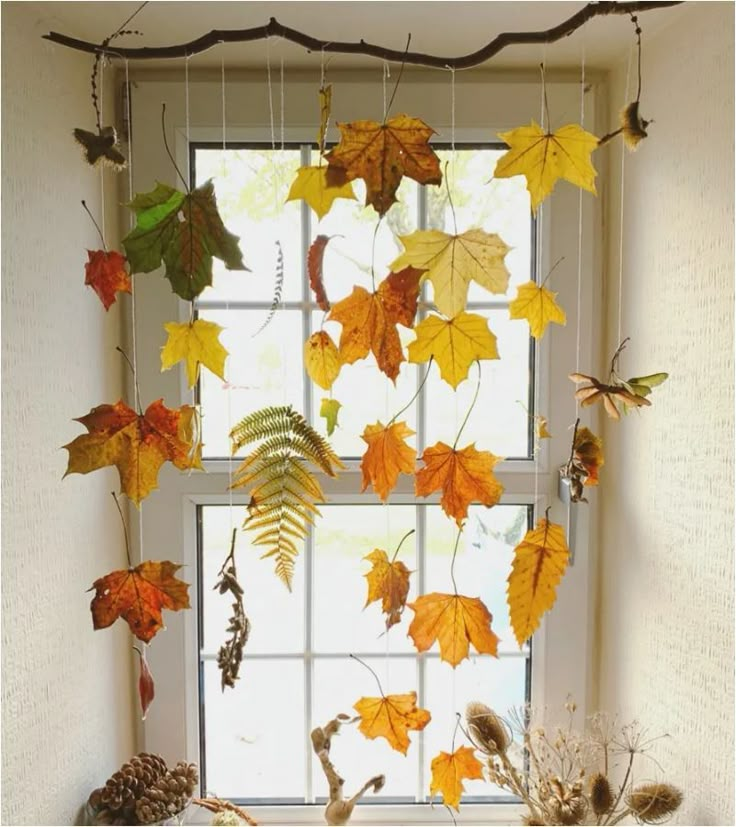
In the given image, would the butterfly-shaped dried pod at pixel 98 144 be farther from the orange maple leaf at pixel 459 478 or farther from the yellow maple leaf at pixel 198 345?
the orange maple leaf at pixel 459 478

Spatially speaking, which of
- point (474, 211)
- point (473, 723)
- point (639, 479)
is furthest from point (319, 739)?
point (474, 211)

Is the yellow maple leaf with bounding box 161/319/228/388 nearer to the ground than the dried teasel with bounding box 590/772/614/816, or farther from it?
farther from it

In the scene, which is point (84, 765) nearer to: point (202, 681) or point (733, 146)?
point (202, 681)

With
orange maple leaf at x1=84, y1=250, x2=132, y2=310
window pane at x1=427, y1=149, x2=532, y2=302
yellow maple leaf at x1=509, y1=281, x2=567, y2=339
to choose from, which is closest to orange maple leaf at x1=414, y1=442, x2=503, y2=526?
yellow maple leaf at x1=509, y1=281, x2=567, y2=339

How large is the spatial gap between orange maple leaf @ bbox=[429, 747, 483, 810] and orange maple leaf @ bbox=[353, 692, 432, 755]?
47 mm

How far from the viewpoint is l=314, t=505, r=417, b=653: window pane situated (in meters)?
1.16

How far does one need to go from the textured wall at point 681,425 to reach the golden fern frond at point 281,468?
1.49 ft

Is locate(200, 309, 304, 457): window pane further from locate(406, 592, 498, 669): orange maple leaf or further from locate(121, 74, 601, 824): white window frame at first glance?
locate(406, 592, 498, 669): orange maple leaf

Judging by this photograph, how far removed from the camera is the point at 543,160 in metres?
0.66

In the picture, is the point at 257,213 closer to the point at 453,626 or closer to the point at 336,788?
the point at 453,626

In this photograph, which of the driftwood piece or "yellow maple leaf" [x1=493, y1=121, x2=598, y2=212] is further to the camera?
the driftwood piece

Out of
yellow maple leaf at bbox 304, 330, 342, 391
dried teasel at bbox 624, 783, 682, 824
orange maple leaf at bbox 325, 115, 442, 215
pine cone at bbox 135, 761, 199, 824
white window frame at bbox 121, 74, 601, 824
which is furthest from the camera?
white window frame at bbox 121, 74, 601, 824

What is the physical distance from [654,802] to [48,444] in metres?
0.84

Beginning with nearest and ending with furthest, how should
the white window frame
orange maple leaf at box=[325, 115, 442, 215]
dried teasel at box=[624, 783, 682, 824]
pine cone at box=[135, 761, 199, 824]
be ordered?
1. orange maple leaf at box=[325, 115, 442, 215]
2. dried teasel at box=[624, 783, 682, 824]
3. pine cone at box=[135, 761, 199, 824]
4. the white window frame
